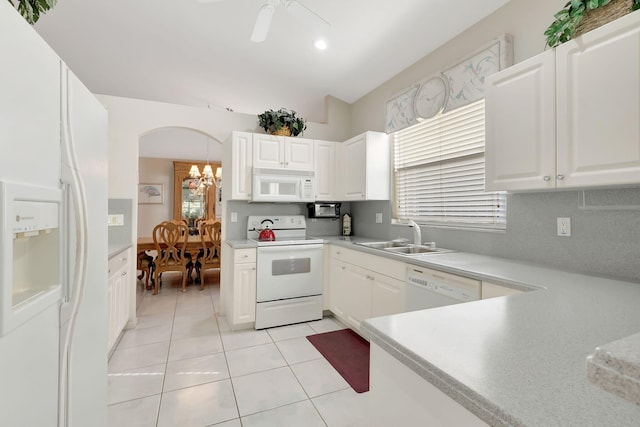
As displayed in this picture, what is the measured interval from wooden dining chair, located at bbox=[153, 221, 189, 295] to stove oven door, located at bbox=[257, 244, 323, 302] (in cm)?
199

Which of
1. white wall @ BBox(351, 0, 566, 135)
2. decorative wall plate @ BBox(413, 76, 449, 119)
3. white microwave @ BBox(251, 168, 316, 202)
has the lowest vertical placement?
white microwave @ BBox(251, 168, 316, 202)

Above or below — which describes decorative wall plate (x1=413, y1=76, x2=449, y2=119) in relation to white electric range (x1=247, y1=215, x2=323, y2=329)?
above

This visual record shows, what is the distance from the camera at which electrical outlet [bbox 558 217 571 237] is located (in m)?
1.75

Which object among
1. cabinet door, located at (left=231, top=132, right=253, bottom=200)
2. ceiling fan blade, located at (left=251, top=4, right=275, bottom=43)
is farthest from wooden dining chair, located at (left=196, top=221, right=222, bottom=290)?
ceiling fan blade, located at (left=251, top=4, right=275, bottom=43)

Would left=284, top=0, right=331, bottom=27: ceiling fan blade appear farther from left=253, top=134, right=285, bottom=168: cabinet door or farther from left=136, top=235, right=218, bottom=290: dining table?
left=136, top=235, right=218, bottom=290: dining table

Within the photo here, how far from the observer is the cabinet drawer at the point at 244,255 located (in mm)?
2918

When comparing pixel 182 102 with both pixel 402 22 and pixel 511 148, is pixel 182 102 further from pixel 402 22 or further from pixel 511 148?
pixel 511 148

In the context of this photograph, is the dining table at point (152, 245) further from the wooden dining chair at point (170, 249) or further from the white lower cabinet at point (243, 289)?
the white lower cabinet at point (243, 289)

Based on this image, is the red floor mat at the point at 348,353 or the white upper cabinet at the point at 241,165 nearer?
the red floor mat at the point at 348,353

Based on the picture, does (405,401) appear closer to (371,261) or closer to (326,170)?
(371,261)

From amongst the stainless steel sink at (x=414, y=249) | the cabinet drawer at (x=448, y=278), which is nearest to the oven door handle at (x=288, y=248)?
the stainless steel sink at (x=414, y=249)

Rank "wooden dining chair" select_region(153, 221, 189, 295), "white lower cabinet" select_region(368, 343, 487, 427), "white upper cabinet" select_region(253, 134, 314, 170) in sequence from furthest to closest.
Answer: "wooden dining chair" select_region(153, 221, 189, 295) → "white upper cabinet" select_region(253, 134, 314, 170) → "white lower cabinet" select_region(368, 343, 487, 427)

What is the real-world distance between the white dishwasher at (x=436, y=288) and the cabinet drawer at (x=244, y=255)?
1.53m

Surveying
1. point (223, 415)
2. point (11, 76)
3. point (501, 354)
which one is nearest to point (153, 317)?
point (223, 415)
